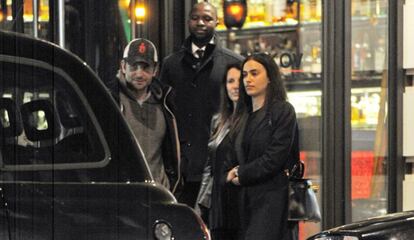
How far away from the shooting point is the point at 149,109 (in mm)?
6102

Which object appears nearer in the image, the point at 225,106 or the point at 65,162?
the point at 65,162

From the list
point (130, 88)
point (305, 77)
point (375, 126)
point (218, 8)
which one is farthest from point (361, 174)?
point (130, 88)

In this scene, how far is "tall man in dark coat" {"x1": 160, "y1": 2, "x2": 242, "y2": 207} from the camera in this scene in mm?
6918

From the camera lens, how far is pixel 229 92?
6.80 metres

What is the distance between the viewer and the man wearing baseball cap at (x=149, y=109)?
573cm

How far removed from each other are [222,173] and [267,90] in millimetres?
597

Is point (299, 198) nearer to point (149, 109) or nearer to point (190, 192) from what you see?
point (190, 192)

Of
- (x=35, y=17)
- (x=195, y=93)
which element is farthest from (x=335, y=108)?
(x=35, y=17)

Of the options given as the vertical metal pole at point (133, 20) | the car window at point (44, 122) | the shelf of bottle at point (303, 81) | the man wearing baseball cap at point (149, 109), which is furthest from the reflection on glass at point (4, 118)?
the shelf of bottle at point (303, 81)

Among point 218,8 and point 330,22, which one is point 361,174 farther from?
point 218,8

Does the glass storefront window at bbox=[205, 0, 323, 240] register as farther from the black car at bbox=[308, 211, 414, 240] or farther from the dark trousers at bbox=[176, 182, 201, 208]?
the black car at bbox=[308, 211, 414, 240]

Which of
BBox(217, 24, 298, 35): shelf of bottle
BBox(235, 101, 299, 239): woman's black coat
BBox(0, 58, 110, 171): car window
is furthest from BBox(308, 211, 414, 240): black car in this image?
BBox(217, 24, 298, 35): shelf of bottle

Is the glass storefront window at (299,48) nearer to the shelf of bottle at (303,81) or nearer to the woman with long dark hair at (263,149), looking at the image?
the shelf of bottle at (303,81)

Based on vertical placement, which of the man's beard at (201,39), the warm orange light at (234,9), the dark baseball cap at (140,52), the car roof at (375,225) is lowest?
the car roof at (375,225)
